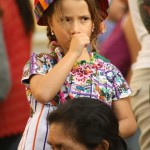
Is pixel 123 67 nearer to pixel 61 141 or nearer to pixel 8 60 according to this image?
pixel 8 60

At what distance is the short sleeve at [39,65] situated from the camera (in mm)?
3531

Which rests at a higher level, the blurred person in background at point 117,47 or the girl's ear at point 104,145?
the girl's ear at point 104,145

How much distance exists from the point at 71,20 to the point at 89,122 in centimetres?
60

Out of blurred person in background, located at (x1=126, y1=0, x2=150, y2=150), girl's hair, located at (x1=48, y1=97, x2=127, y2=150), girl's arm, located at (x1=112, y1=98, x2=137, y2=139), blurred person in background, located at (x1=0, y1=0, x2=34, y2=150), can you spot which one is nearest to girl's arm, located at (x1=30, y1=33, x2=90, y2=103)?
girl's hair, located at (x1=48, y1=97, x2=127, y2=150)

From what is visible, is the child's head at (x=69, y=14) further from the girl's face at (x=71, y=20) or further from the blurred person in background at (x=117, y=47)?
the blurred person in background at (x=117, y=47)

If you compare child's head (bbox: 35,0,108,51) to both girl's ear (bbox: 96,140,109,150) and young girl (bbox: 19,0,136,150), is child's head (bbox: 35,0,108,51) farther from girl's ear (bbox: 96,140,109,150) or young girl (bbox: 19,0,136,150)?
girl's ear (bbox: 96,140,109,150)

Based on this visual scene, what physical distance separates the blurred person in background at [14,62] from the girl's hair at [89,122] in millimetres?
1388

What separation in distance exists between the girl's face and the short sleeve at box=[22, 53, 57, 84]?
0.33ft

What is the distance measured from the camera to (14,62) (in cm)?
471

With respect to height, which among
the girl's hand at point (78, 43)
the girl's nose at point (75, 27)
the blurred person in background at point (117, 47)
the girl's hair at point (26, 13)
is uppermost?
the girl's nose at point (75, 27)

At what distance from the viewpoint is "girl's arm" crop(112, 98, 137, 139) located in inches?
137

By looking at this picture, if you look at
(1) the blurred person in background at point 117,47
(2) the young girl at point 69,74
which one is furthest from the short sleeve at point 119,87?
(1) the blurred person in background at point 117,47

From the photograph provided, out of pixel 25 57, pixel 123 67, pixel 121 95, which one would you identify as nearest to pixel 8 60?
pixel 25 57

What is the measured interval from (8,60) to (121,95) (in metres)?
1.29
